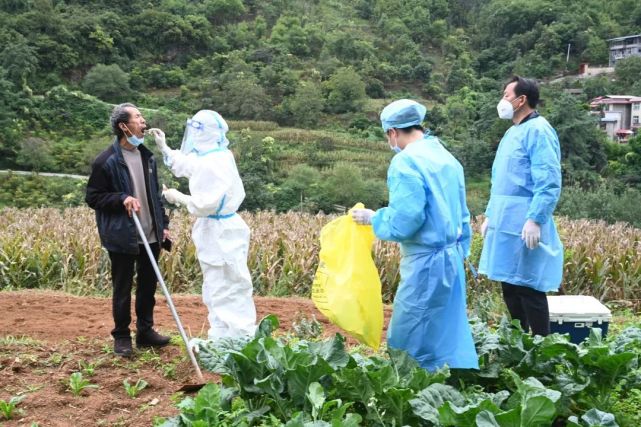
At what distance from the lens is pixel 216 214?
4281mm

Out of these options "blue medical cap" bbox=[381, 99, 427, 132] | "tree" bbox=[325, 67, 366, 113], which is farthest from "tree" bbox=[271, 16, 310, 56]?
"blue medical cap" bbox=[381, 99, 427, 132]

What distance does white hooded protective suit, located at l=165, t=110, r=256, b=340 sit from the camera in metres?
4.18

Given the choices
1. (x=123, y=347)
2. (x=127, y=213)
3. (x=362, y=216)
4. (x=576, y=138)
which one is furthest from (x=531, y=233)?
(x=576, y=138)

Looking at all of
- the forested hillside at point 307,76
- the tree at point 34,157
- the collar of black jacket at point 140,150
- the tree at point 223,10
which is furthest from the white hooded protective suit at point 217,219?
the tree at point 223,10

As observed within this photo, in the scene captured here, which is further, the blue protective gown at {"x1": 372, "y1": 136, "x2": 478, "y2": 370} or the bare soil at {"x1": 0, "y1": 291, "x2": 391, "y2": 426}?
the bare soil at {"x1": 0, "y1": 291, "x2": 391, "y2": 426}

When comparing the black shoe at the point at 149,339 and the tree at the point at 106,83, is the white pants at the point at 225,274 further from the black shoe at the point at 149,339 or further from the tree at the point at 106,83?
the tree at the point at 106,83

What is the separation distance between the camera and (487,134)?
1192 inches

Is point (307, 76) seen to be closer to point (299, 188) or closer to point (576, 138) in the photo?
point (299, 188)

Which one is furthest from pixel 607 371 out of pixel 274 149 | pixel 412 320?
pixel 274 149

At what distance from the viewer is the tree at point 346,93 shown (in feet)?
124

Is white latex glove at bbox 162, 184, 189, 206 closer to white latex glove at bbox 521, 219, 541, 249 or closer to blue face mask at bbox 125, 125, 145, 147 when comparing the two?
blue face mask at bbox 125, 125, 145, 147

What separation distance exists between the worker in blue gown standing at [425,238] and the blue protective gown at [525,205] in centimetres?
85

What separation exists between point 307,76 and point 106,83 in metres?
11.6

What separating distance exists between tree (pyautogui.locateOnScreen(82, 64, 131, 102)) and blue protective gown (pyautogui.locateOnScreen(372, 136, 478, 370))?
111ft
